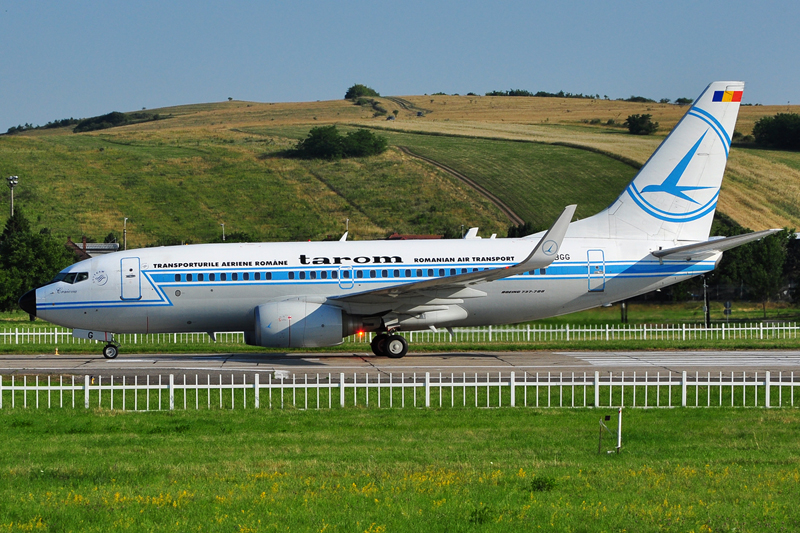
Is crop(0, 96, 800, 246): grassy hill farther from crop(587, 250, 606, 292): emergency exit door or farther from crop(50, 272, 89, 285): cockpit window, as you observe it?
crop(50, 272, 89, 285): cockpit window

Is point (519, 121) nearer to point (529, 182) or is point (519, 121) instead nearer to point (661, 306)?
point (529, 182)

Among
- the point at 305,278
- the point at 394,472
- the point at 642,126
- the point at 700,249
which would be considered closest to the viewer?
the point at 394,472

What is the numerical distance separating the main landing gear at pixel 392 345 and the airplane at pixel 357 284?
4cm

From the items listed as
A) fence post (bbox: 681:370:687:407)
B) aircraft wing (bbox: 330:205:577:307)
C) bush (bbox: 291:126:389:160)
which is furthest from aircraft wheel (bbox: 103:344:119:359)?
bush (bbox: 291:126:389:160)

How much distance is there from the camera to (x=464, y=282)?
27875 mm

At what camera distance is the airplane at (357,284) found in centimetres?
2805

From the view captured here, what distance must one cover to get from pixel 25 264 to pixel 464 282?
1393 inches

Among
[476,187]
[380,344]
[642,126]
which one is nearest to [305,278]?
[380,344]

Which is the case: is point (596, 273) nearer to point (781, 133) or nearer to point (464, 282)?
point (464, 282)

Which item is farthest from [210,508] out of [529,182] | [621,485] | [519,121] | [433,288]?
[519,121]

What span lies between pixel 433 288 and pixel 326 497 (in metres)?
18.0

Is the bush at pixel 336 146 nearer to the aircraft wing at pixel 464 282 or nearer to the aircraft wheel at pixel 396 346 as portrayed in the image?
the aircraft wheel at pixel 396 346

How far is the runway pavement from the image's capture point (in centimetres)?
2462

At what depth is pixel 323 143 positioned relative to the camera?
4894 inches
